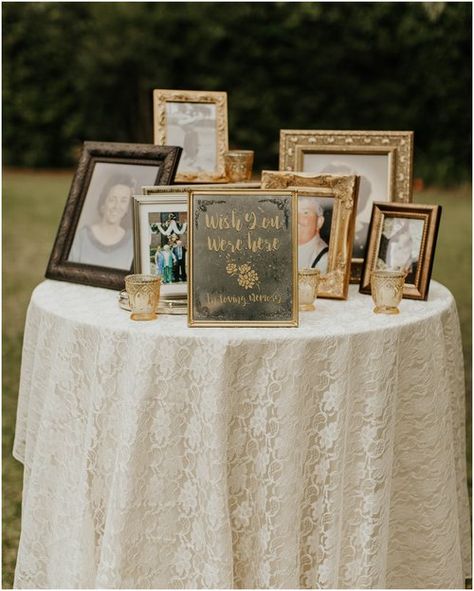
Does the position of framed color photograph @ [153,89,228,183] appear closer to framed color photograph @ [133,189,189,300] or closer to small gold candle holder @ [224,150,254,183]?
small gold candle holder @ [224,150,254,183]

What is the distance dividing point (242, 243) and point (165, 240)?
0.75ft

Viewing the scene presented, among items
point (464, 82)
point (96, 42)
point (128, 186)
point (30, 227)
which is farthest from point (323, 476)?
point (96, 42)

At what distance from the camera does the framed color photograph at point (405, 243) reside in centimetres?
209

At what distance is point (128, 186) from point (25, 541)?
0.99 meters

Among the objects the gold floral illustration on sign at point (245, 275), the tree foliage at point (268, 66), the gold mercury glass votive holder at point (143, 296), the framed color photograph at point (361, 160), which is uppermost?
the tree foliage at point (268, 66)

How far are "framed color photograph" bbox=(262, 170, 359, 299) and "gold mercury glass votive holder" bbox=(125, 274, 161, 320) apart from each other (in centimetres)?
45

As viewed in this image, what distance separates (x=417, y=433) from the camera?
6.30 feet

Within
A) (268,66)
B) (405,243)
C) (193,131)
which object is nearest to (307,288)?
(405,243)

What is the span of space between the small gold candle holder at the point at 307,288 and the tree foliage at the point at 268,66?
966 centimetres

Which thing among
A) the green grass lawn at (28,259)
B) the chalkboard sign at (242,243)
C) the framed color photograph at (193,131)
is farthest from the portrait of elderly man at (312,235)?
the green grass lawn at (28,259)

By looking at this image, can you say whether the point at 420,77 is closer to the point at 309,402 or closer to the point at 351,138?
the point at 351,138

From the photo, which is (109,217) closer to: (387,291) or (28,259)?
(387,291)

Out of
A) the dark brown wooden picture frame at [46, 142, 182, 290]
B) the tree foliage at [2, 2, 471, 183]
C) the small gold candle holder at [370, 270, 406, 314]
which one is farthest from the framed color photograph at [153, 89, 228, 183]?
the tree foliage at [2, 2, 471, 183]

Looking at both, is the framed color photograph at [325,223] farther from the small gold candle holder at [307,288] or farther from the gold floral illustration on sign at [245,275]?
the gold floral illustration on sign at [245,275]
